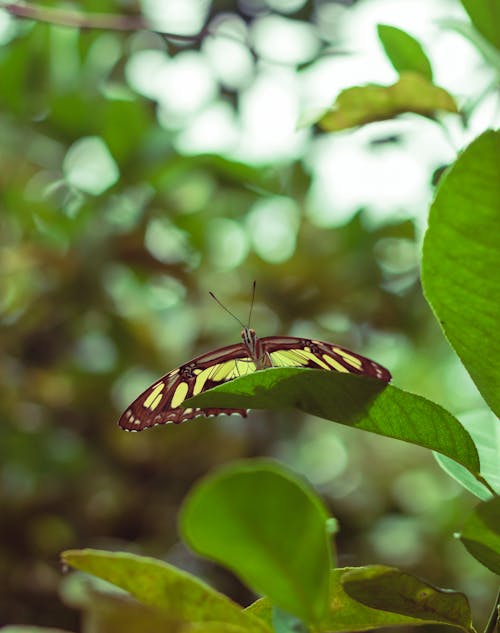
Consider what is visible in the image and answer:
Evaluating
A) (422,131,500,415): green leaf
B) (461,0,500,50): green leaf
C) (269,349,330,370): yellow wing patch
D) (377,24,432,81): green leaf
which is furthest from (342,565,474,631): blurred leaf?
(377,24,432,81): green leaf

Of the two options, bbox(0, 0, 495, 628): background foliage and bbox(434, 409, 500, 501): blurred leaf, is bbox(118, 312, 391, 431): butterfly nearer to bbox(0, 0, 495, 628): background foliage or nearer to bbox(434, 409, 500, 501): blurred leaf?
bbox(434, 409, 500, 501): blurred leaf

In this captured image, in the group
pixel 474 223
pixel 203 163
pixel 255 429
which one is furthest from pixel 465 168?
pixel 255 429

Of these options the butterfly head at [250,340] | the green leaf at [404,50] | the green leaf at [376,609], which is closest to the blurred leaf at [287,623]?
the green leaf at [376,609]

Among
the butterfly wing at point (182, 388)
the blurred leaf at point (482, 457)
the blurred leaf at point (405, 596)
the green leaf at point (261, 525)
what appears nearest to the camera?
the green leaf at point (261, 525)

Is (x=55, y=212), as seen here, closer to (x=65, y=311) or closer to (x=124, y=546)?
(x=65, y=311)

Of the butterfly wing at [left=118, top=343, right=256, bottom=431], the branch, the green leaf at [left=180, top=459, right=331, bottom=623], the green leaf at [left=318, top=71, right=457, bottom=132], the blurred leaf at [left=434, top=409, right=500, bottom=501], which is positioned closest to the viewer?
the green leaf at [left=180, top=459, right=331, bottom=623]

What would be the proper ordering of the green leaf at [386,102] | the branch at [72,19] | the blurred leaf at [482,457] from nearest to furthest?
the blurred leaf at [482,457] < the green leaf at [386,102] < the branch at [72,19]

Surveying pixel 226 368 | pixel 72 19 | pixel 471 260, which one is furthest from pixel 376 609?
pixel 72 19

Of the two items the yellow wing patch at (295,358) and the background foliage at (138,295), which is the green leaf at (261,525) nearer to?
the yellow wing patch at (295,358)
